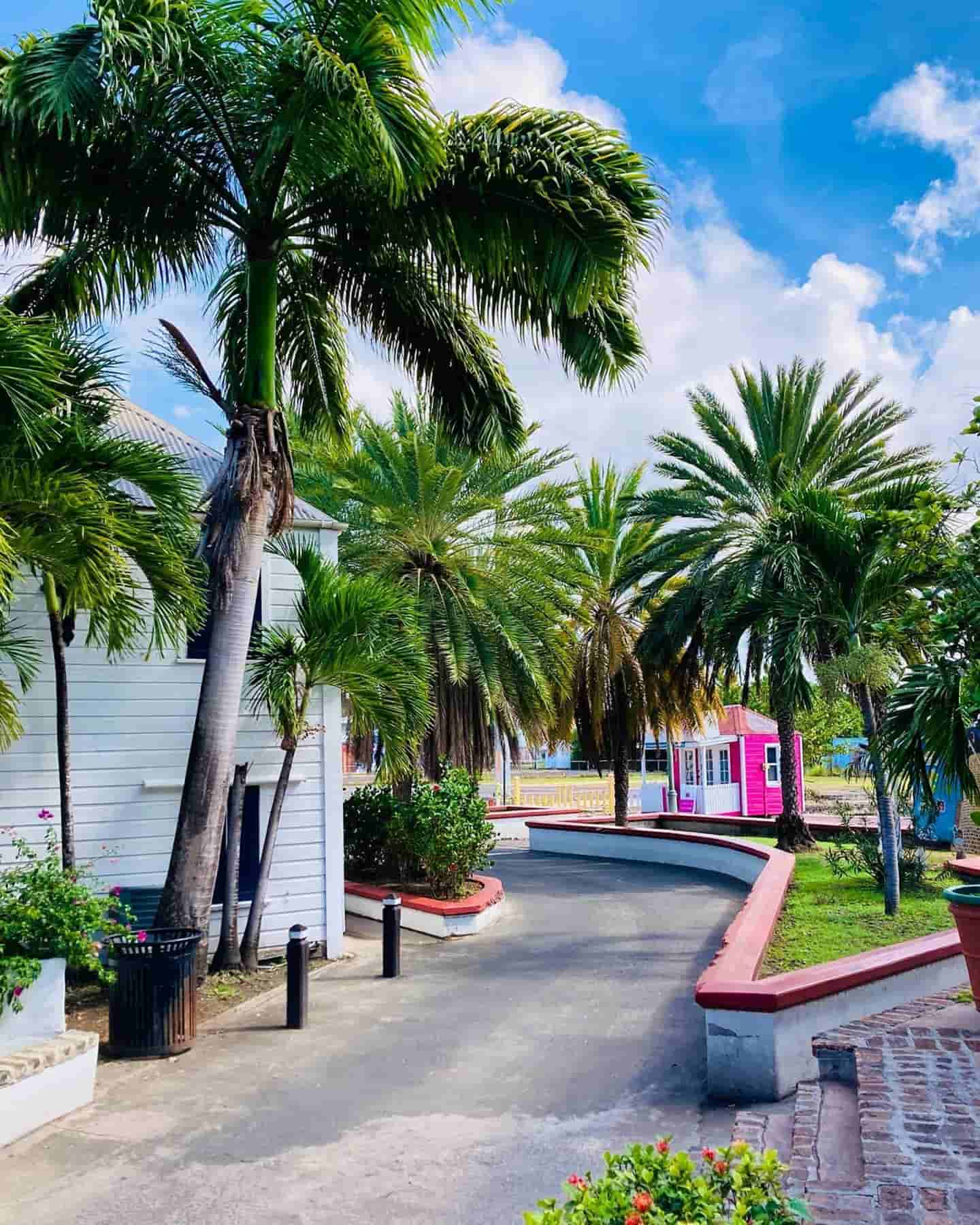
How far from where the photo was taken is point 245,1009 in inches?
367

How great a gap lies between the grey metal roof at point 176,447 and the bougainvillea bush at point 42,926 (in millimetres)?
5036

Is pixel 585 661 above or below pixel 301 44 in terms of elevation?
below

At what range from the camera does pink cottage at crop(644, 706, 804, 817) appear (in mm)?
29531

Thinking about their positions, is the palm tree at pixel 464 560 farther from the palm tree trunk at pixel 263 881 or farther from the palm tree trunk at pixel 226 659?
the palm tree trunk at pixel 226 659

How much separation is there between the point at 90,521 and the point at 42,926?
9.93 ft

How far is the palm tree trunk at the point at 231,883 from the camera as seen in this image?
10.5 meters

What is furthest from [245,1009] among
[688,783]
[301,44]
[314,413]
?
[688,783]

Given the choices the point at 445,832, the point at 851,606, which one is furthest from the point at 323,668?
the point at 851,606

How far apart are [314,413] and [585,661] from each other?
11.1 metres

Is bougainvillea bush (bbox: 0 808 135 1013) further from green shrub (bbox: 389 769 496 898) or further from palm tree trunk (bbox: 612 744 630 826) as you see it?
palm tree trunk (bbox: 612 744 630 826)

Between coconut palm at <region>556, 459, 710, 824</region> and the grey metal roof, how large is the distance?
10744 millimetres

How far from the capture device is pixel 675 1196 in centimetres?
278


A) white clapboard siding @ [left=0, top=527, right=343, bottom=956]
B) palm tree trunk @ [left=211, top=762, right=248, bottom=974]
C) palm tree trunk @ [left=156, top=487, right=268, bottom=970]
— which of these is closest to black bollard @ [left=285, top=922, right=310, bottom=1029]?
palm tree trunk @ [left=156, top=487, right=268, bottom=970]

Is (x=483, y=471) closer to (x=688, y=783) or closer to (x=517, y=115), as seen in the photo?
(x=517, y=115)
